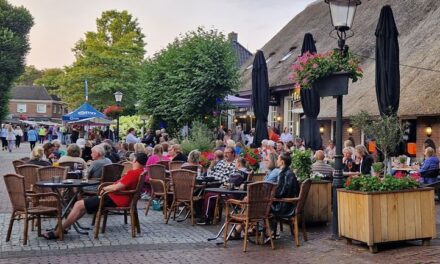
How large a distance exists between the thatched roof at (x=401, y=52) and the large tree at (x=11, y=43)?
14846mm

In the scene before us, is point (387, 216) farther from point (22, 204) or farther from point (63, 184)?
point (22, 204)

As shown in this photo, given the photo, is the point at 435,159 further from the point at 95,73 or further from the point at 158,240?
the point at 95,73

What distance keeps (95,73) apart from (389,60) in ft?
135

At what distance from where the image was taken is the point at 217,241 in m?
8.70

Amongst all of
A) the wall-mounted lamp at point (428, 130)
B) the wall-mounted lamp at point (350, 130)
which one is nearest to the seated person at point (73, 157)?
the wall-mounted lamp at point (428, 130)

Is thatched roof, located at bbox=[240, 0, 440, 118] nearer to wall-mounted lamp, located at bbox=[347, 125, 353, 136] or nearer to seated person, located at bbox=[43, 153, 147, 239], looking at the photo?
wall-mounted lamp, located at bbox=[347, 125, 353, 136]

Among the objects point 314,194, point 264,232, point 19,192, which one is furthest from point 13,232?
point 314,194

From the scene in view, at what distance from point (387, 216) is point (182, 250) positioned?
9.85 feet

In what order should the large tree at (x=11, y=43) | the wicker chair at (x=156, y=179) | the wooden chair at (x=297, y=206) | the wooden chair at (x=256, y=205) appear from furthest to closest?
the large tree at (x=11, y=43) → the wicker chair at (x=156, y=179) → the wooden chair at (x=297, y=206) → the wooden chair at (x=256, y=205)

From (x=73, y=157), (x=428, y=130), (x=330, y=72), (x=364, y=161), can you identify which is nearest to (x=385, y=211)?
(x=330, y=72)

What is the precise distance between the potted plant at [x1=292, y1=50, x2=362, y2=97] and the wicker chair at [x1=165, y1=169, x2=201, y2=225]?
276 cm

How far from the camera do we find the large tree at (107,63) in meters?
50.7

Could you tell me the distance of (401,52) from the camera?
21.8m

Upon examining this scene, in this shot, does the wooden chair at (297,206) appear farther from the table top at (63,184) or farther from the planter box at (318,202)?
the table top at (63,184)
